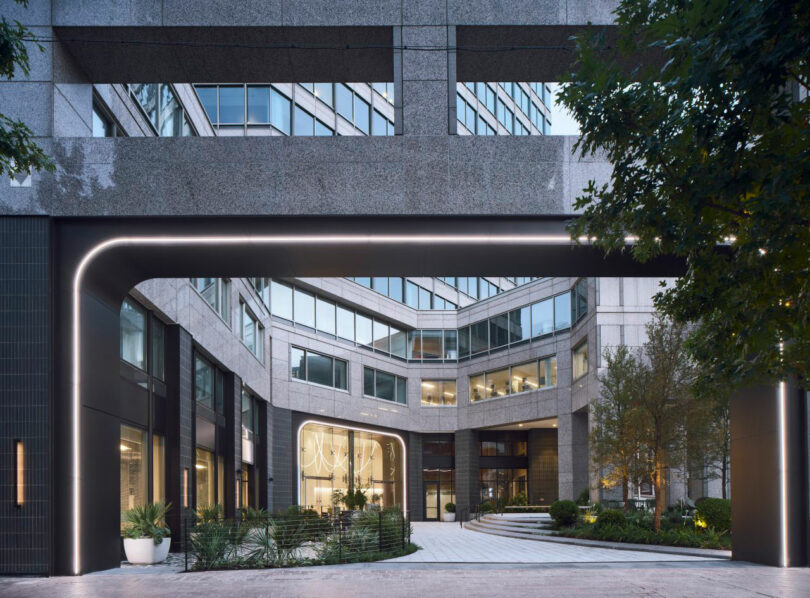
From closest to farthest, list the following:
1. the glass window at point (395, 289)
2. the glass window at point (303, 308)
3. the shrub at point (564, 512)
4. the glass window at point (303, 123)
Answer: the shrub at point (564, 512) → the glass window at point (303, 123) → the glass window at point (303, 308) → the glass window at point (395, 289)

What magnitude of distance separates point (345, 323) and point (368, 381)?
12.4 feet

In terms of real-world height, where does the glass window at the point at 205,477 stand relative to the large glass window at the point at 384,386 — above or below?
below

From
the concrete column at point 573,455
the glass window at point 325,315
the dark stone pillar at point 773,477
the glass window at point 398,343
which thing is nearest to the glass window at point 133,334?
the dark stone pillar at point 773,477

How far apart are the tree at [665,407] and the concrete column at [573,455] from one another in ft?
41.5

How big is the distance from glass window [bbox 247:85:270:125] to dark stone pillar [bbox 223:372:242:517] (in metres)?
12.4

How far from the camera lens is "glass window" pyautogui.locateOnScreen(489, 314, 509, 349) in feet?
Result: 146

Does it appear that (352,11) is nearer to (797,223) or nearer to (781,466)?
(797,223)

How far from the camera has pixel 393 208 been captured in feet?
43.4

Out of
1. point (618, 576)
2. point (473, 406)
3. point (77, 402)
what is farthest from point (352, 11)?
point (473, 406)

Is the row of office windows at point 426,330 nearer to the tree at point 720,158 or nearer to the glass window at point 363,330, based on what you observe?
the glass window at point 363,330

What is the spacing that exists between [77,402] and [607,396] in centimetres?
1748

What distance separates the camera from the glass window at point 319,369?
38656 millimetres

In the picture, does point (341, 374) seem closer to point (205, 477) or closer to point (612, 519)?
point (205, 477)

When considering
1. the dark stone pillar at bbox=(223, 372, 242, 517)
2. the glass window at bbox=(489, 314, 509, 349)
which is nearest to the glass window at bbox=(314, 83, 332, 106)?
the glass window at bbox=(489, 314, 509, 349)
